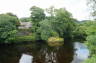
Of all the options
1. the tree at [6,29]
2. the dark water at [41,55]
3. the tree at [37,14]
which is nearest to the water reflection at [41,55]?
the dark water at [41,55]

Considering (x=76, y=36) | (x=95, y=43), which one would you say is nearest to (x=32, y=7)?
(x=76, y=36)

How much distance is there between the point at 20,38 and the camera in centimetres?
4256

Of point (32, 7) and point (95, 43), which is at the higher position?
point (32, 7)

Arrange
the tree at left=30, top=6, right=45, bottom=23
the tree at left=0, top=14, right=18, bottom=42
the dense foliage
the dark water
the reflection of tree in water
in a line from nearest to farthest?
1. the reflection of tree in water
2. the dark water
3. the tree at left=0, top=14, right=18, bottom=42
4. the dense foliage
5. the tree at left=30, top=6, right=45, bottom=23

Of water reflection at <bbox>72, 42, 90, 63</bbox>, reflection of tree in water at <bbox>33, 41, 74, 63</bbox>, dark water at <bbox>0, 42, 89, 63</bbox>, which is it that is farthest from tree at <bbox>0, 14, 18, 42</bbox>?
water reflection at <bbox>72, 42, 90, 63</bbox>

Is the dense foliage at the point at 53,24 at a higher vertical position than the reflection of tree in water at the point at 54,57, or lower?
higher

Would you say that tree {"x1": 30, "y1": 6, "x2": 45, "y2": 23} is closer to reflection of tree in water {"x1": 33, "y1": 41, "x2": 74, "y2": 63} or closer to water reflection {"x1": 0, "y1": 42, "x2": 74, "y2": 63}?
water reflection {"x1": 0, "y1": 42, "x2": 74, "y2": 63}

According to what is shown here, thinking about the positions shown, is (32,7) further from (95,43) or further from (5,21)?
(95,43)

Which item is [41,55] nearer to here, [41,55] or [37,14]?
[41,55]

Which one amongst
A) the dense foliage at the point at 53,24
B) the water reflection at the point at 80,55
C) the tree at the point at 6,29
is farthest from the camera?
the dense foliage at the point at 53,24

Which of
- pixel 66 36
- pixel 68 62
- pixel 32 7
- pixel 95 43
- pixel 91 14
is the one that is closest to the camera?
pixel 91 14

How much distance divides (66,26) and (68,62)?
26488 millimetres

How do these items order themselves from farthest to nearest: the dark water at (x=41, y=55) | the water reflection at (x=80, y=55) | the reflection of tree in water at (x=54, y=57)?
the dark water at (x=41, y=55)
the reflection of tree in water at (x=54, y=57)
the water reflection at (x=80, y=55)

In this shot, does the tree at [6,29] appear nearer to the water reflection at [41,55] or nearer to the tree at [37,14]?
the water reflection at [41,55]
